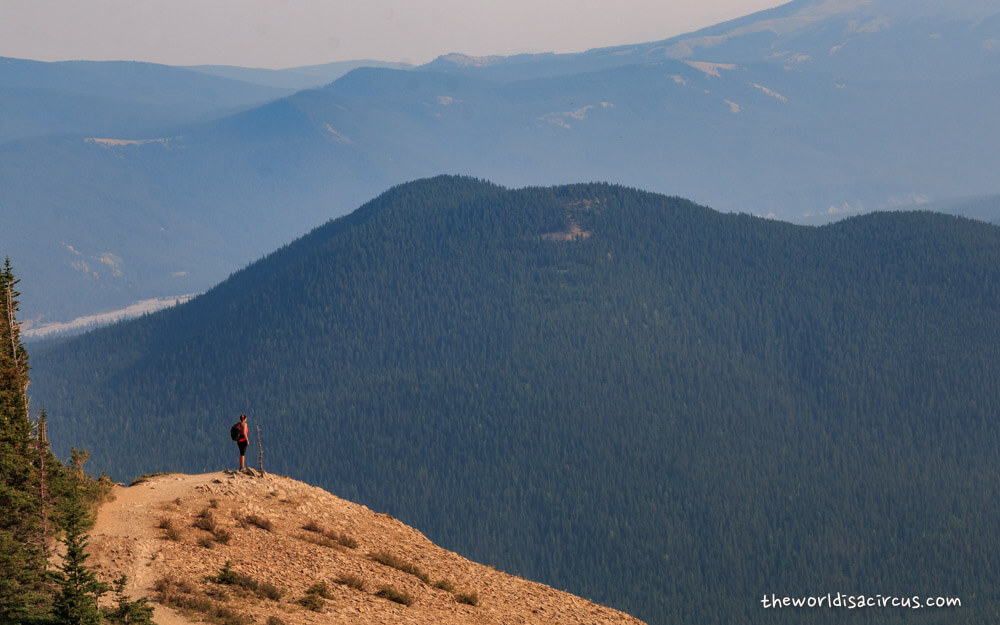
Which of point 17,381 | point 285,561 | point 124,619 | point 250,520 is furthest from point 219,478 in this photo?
point 124,619

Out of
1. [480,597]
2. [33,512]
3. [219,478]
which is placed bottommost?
[480,597]

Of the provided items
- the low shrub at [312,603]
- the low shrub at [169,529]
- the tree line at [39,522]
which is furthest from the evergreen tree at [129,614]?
the low shrub at [169,529]

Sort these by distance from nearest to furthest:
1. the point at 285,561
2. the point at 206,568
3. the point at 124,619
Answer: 1. the point at 124,619
2. the point at 206,568
3. the point at 285,561

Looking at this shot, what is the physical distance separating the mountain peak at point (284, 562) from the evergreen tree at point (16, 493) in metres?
4.65

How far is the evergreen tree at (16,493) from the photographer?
1638 inches

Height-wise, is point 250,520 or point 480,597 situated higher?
point 250,520

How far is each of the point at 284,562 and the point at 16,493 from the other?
15.3 meters

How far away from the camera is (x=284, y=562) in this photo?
55438 mm

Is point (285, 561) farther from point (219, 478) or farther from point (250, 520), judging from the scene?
point (219, 478)

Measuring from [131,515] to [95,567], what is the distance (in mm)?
7731

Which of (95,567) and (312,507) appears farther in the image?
(312,507)

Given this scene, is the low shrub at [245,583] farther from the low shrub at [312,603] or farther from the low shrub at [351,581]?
the low shrub at [351,581]

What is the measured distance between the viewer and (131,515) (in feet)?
184

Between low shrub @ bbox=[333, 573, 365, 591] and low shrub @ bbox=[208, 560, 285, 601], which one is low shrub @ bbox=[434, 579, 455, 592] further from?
low shrub @ bbox=[208, 560, 285, 601]
